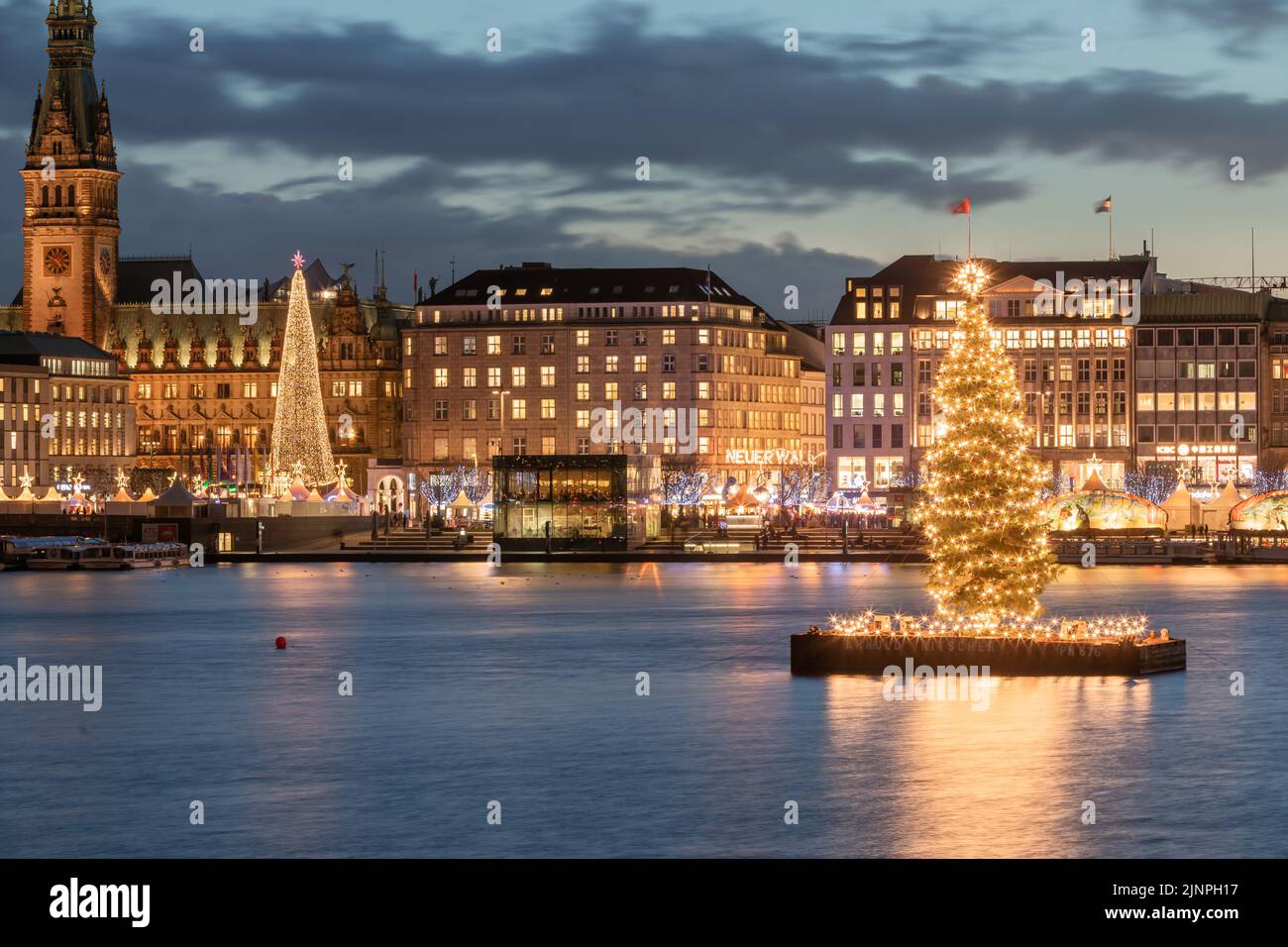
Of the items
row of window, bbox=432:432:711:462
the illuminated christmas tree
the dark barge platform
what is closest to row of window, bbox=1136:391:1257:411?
row of window, bbox=432:432:711:462

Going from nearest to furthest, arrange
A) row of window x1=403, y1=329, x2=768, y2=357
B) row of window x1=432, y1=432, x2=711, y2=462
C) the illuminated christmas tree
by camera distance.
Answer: the illuminated christmas tree → row of window x1=432, y1=432, x2=711, y2=462 → row of window x1=403, y1=329, x2=768, y2=357

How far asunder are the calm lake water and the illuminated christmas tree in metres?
67.8

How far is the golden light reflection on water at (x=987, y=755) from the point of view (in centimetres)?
2723

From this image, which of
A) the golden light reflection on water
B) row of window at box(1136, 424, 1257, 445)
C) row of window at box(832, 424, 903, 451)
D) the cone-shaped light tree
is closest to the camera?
the golden light reflection on water

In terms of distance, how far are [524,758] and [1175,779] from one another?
9108mm

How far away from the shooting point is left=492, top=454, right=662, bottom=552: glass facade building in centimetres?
11706

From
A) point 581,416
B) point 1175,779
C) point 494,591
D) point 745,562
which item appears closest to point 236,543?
point 745,562

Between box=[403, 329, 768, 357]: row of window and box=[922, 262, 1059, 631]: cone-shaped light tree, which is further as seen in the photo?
box=[403, 329, 768, 357]: row of window

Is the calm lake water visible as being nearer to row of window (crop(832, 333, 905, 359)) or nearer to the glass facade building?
the glass facade building

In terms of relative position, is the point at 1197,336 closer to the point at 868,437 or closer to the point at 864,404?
the point at 864,404

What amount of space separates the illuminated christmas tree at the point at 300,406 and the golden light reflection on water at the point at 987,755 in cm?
8746

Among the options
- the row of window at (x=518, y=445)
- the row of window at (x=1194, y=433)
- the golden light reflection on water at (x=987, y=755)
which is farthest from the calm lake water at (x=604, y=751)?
the row of window at (x=518, y=445)

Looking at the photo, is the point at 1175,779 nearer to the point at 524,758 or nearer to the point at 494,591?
the point at 524,758

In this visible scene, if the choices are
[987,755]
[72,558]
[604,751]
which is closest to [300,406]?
[72,558]
